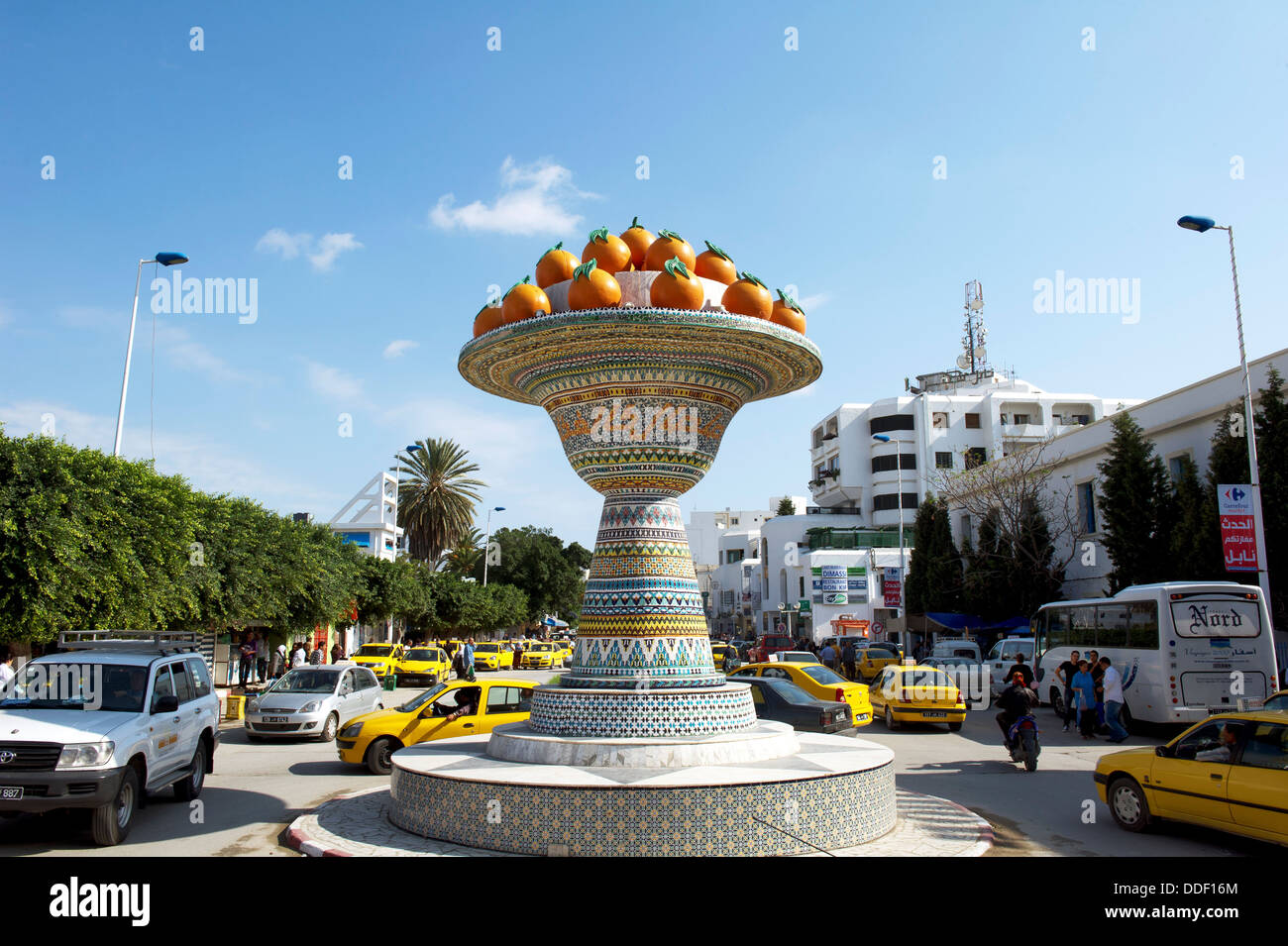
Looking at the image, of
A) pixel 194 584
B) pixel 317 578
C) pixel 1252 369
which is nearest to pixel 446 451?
pixel 317 578

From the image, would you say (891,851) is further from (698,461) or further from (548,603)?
(548,603)

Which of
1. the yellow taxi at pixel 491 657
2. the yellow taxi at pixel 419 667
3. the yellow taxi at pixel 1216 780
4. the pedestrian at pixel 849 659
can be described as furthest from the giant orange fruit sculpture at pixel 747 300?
the yellow taxi at pixel 491 657

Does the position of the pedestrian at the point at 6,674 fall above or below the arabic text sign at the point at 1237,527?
below

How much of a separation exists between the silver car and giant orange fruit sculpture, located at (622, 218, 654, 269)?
1122 centimetres

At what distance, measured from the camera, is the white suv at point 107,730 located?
839cm

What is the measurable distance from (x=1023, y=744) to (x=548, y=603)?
227 feet

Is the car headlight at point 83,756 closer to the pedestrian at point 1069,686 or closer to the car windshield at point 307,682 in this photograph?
the car windshield at point 307,682

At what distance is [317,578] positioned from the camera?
108 feet

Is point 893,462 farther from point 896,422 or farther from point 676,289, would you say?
point 676,289

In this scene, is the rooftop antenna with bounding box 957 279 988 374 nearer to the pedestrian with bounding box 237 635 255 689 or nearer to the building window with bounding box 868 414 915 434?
the building window with bounding box 868 414 915 434

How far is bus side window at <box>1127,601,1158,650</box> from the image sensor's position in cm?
1880

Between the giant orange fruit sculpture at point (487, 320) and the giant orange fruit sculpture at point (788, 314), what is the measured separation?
3120mm

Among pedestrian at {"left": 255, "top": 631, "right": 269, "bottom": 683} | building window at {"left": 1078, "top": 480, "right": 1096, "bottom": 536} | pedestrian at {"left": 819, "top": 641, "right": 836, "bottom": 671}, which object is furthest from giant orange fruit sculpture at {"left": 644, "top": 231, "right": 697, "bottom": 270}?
building window at {"left": 1078, "top": 480, "right": 1096, "bottom": 536}

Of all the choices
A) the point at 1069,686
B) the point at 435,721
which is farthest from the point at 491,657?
the point at 435,721
